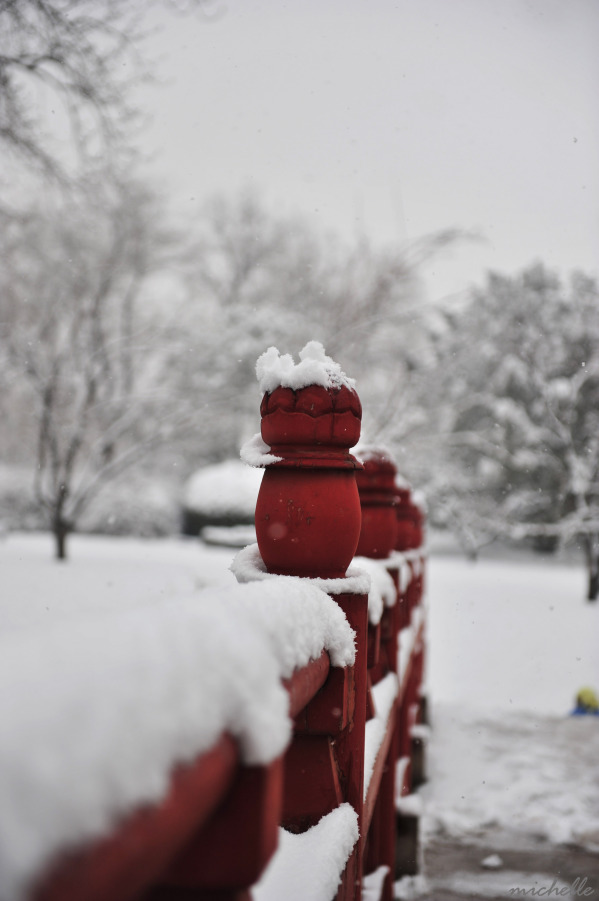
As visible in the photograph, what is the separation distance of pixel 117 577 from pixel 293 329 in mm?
3586

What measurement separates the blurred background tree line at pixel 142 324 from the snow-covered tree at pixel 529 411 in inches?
5.9

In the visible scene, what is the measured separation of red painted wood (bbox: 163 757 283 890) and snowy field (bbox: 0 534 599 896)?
0.14 meters

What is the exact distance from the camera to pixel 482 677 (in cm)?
726

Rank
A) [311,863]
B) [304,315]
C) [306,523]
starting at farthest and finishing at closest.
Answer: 1. [304,315]
2. [306,523]
3. [311,863]

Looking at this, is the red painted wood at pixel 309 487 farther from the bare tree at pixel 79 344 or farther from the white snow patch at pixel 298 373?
the bare tree at pixel 79 344

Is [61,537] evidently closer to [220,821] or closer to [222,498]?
[222,498]

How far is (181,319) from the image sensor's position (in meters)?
8.05

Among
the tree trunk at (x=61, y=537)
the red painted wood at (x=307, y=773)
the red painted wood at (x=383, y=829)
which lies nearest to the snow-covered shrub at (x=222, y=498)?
the tree trunk at (x=61, y=537)

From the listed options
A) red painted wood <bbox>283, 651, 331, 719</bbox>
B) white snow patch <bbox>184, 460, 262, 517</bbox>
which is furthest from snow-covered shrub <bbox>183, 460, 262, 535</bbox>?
red painted wood <bbox>283, 651, 331, 719</bbox>

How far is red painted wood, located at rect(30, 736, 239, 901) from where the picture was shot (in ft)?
0.88

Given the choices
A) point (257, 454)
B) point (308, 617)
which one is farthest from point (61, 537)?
point (308, 617)

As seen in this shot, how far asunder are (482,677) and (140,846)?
7.62 metres

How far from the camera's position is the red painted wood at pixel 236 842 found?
407 mm

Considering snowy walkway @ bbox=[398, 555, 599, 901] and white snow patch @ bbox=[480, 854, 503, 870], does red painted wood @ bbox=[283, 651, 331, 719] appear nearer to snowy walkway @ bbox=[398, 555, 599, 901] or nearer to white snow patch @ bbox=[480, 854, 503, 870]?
snowy walkway @ bbox=[398, 555, 599, 901]
